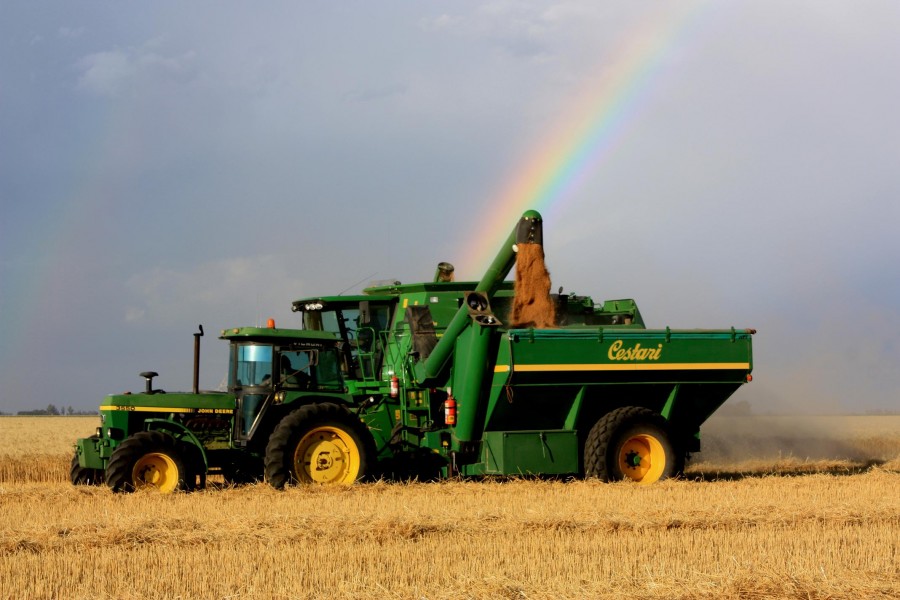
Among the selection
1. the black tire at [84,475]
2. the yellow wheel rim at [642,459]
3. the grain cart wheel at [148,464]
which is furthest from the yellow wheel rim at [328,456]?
the yellow wheel rim at [642,459]

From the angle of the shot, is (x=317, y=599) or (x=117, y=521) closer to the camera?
(x=317, y=599)

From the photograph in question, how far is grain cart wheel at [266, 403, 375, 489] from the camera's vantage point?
1355 centimetres

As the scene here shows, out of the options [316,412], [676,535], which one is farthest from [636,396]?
[676,535]

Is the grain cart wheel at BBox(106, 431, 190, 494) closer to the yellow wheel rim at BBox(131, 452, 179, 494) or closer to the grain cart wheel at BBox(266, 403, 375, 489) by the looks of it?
the yellow wheel rim at BBox(131, 452, 179, 494)

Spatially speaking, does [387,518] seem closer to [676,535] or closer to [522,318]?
[676,535]

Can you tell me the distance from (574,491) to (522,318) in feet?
9.11

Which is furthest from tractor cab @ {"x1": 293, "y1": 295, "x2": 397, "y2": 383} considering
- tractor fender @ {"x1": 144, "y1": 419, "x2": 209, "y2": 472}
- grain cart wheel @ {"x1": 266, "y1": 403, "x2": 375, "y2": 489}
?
tractor fender @ {"x1": 144, "y1": 419, "x2": 209, "y2": 472}

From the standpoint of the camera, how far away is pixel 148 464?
44.1 feet

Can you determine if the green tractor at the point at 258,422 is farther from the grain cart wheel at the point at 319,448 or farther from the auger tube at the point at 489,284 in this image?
the auger tube at the point at 489,284

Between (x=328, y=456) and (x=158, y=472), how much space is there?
2078 mm

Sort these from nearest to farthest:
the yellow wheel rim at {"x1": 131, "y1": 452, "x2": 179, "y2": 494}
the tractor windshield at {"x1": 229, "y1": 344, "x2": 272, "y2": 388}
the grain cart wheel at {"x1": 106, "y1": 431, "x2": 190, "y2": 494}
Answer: the grain cart wheel at {"x1": 106, "y1": 431, "x2": 190, "y2": 494} < the yellow wheel rim at {"x1": 131, "y1": 452, "x2": 179, "y2": 494} < the tractor windshield at {"x1": 229, "y1": 344, "x2": 272, "y2": 388}

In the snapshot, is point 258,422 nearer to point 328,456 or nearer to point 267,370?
point 267,370

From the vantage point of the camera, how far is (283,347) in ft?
47.4

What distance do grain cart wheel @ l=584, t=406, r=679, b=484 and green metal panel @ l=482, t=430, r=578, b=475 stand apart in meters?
0.28
